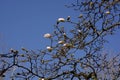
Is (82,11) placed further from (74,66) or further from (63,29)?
(74,66)

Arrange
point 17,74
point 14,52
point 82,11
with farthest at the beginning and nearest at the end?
point 82,11
point 17,74
point 14,52

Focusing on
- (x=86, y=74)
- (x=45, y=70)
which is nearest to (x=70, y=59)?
(x=86, y=74)

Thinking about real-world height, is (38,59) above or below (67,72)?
above

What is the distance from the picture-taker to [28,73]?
13.2 ft

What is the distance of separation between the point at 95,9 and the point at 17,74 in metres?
1.73

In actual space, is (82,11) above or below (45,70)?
above

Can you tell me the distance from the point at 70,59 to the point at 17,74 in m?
0.94

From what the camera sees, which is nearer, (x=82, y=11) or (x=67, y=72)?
(x=67, y=72)

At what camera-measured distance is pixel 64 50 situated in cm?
403

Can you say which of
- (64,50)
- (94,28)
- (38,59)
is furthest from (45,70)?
(94,28)

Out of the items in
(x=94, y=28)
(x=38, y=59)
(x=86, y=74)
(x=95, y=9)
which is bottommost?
(x=86, y=74)

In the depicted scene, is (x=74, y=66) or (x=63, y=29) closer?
(x=74, y=66)

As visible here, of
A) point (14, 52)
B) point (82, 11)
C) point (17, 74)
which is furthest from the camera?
point (82, 11)

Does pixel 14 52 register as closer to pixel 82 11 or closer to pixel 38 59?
pixel 38 59
